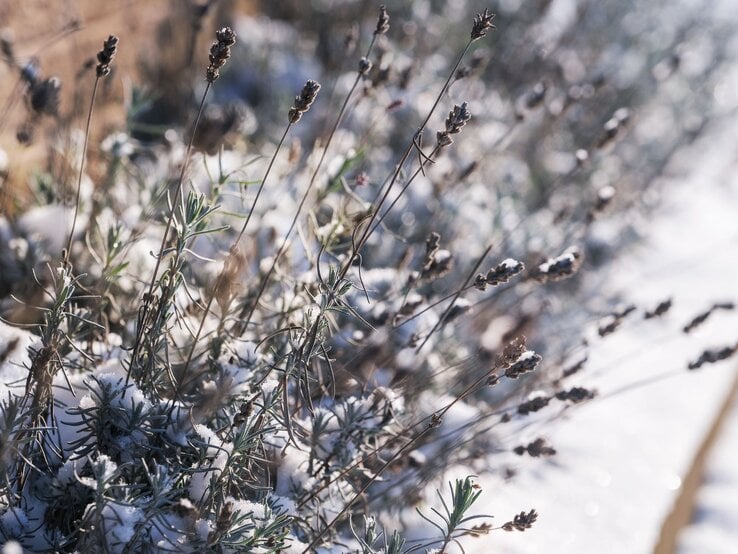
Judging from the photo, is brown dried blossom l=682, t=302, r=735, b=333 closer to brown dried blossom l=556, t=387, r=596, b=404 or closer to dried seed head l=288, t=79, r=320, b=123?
brown dried blossom l=556, t=387, r=596, b=404

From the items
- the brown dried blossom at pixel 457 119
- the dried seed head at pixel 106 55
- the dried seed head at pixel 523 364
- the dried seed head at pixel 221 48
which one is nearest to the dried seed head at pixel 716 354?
the dried seed head at pixel 523 364

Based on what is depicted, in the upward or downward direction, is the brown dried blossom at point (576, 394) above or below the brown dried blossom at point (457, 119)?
→ below

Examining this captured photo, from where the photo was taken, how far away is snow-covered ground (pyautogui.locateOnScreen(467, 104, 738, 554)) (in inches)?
102

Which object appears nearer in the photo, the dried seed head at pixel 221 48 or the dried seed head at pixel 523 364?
the dried seed head at pixel 221 48

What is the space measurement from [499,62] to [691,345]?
2318 mm

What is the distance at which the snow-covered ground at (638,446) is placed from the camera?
2.60 metres

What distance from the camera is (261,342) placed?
1591mm

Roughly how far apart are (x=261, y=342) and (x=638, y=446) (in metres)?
2.36

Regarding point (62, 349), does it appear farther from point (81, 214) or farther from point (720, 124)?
point (720, 124)

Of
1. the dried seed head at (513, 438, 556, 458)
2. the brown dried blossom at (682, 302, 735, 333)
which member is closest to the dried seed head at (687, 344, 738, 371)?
the brown dried blossom at (682, 302, 735, 333)

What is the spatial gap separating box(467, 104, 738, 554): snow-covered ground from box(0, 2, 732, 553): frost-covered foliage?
0.22 meters

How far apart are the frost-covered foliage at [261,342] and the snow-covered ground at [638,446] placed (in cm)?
22

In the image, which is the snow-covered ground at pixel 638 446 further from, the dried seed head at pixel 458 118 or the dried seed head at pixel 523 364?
the dried seed head at pixel 458 118

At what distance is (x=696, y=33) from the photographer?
6.65 meters
